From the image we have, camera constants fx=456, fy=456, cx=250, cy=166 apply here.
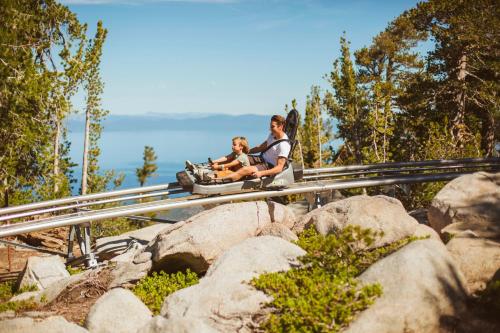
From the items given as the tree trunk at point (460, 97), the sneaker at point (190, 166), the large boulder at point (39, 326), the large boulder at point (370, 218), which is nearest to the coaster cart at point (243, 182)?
the sneaker at point (190, 166)

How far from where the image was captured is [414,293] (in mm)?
6035

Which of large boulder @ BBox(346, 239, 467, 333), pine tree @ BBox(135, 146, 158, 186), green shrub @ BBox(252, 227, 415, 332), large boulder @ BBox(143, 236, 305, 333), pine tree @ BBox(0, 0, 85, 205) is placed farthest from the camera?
pine tree @ BBox(135, 146, 158, 186)

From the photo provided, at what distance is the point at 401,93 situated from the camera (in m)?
35.2

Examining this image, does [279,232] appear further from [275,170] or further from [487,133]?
[487,133]

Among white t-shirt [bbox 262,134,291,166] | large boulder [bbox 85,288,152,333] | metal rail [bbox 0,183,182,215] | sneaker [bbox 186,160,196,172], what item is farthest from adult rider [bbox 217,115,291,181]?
large boulder [bbox 85,288,152,333]

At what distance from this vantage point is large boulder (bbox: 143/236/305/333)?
638cm

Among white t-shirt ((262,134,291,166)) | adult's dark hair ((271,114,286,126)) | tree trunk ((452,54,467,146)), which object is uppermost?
tree trunk ((452,54,467,146))

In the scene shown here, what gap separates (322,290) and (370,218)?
8.19 ft

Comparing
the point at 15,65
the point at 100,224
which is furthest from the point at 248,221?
the point at 100,224

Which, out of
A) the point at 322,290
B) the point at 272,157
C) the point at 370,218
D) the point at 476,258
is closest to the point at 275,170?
the point at 272,157

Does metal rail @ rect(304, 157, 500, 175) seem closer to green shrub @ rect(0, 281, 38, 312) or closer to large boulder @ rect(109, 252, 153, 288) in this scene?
large boulder @ rect(109, 252, 153, 288)

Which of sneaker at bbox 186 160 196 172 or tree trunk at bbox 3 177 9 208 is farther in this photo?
tree trunk at bbox 3 177 9 208

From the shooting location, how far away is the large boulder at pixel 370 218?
8.37m

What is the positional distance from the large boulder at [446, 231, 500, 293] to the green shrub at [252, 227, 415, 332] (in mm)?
1001
